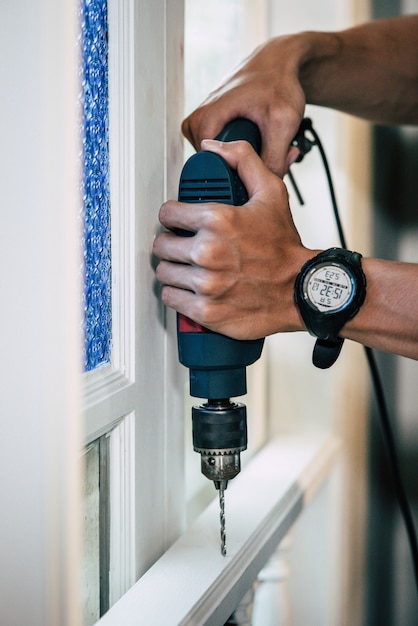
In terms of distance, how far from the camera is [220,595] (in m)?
0.80

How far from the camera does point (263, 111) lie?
32.9 inches

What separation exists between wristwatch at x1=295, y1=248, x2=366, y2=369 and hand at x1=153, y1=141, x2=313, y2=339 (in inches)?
0.6

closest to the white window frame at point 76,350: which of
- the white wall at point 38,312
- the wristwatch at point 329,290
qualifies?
the white wall at point 38,312

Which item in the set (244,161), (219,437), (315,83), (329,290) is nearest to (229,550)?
(219,437)

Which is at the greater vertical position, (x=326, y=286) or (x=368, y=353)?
(x=326, y=286)

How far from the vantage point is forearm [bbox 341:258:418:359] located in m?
0.77

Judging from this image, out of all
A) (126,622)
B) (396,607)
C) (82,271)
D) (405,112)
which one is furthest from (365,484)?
(82,271)

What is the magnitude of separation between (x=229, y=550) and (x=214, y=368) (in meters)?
0.27

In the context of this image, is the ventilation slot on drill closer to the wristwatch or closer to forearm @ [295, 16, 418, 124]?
the wristwatch

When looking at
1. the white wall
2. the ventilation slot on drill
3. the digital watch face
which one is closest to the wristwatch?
the digital watch face

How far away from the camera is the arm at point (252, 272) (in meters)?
0.71

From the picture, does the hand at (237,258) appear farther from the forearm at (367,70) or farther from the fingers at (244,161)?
the forearm at (367,70)

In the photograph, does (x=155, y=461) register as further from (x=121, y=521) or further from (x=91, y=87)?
(x=91, y=87)

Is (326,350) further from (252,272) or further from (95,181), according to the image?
(95,181)
